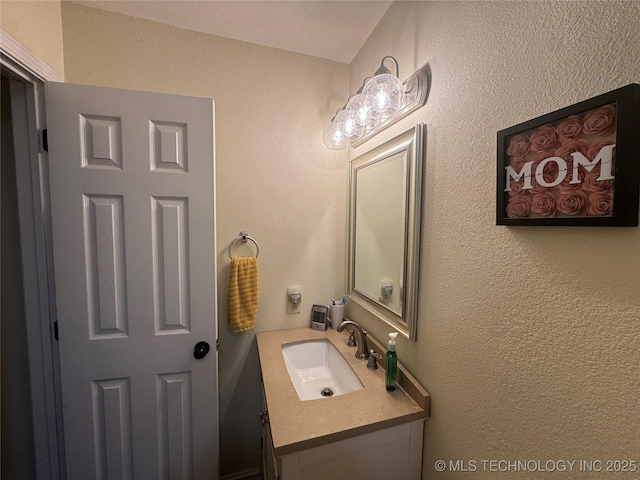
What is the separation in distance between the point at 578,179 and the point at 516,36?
0.40m

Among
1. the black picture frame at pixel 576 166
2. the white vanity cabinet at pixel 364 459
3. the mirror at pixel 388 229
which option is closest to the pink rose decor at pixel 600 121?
the black picture frame at pixel 576 166

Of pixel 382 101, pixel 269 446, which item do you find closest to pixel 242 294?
pixel 269 446

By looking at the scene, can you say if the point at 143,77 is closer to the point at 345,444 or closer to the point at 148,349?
the point at 148,349

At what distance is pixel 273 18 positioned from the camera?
1.24m

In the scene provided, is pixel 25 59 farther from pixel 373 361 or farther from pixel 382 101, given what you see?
pixel 373 361

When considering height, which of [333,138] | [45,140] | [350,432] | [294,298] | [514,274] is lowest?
[350,432]

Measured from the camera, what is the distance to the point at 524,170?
601 millimetres

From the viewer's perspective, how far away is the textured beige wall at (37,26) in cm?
85

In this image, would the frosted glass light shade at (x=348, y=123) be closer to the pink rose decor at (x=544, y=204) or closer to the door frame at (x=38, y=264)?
the pink rose decor at (x=544, y=204)

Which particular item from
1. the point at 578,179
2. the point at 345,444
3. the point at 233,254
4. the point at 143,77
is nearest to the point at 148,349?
the point at 233,254

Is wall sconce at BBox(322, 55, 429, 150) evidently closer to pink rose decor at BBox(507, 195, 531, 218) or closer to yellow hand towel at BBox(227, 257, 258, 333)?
pink rose decor at BBox(507, 195, 531, 218)

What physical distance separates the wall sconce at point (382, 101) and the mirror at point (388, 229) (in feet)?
0.35

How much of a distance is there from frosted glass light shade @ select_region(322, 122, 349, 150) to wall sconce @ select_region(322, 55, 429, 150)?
0.26 ft

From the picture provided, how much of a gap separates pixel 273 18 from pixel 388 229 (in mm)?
1167
